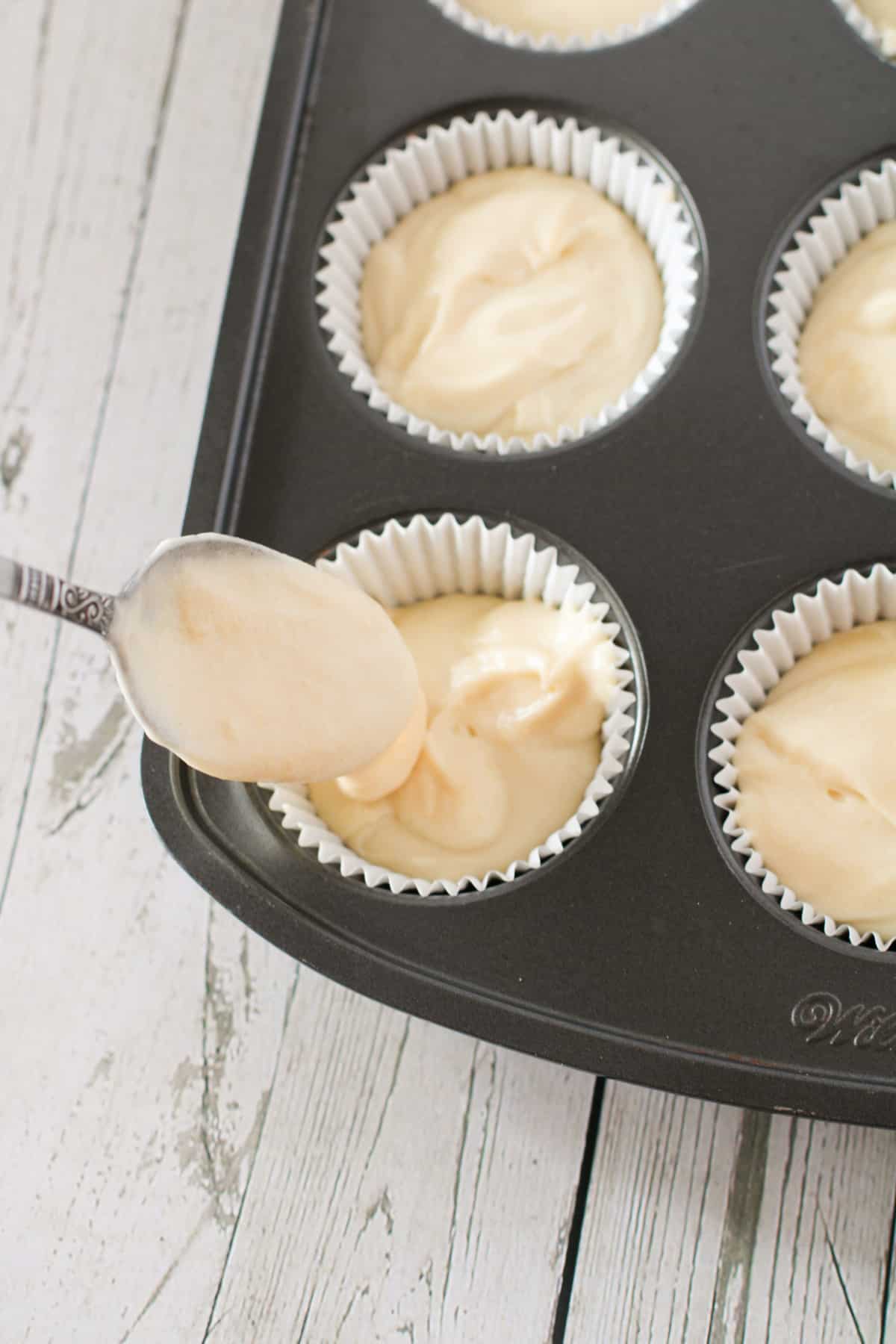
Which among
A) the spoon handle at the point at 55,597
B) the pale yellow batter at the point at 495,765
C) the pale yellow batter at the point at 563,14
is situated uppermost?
the pale yellow batter at the point at 563,14

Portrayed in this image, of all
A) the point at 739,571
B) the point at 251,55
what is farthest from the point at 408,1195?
the point at 251,55

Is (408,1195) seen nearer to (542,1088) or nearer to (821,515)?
(542,1088)

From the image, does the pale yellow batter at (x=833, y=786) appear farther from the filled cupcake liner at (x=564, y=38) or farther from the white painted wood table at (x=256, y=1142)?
the filled cupcake liner at (x=564, y=38)

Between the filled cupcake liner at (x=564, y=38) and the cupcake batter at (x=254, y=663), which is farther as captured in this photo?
the filled cupcake liner at (x=564, y=38)

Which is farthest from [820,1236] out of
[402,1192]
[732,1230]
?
[402,1192]

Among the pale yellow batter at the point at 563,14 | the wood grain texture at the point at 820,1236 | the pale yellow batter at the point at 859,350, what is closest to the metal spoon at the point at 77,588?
the pale yellow batter at the point at 859,350

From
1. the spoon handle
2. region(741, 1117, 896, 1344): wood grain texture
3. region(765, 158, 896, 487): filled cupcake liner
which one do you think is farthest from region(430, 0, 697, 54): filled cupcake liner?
region(741, 1117, 896, 1344): wood grain texture

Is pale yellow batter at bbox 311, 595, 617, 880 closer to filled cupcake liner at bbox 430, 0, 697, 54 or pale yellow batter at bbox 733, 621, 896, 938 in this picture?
pale yellow batter at bbox 733, 621, 896, 938
